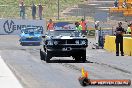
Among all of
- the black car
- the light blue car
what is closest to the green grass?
the light blue car

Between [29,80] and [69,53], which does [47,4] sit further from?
[29,80]

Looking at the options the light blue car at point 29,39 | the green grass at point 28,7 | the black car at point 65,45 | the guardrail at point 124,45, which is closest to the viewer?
the black car at point 65,45

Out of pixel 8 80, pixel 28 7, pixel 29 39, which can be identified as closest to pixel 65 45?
pixel 8 80

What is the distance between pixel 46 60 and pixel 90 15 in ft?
127

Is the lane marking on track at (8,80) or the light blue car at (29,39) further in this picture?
the light blue car at (29,39)

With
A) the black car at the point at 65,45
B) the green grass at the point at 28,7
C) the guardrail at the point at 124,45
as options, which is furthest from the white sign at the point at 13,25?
the black car at the point at 65,45

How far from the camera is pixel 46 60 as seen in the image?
24.7 m

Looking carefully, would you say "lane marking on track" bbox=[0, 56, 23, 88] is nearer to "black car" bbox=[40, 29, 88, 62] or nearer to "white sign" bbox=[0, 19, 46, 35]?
"black car" bbox=[40, 29, 88, 62]

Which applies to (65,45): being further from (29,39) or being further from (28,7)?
(28,7)

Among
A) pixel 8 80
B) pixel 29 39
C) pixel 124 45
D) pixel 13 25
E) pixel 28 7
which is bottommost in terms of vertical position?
pixel 29 39

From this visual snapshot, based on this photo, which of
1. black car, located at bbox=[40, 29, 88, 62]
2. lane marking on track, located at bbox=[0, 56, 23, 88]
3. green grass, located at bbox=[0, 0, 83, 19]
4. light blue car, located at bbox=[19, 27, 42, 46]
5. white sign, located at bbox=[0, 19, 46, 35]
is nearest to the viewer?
lane marking on track, located at bbox=[0, 56, 23, 88]

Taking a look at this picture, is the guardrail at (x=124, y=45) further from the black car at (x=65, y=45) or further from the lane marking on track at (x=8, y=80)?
the lane marking on track at (x=8, y=80)

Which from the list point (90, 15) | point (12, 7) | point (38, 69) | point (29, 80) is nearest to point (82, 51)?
point (38, 69)

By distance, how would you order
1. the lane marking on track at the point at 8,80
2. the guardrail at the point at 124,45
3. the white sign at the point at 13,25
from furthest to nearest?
the white sign at the point at 13,25
the guardrail at the point at 124,45
the lane marking on track at the point at 8,80
